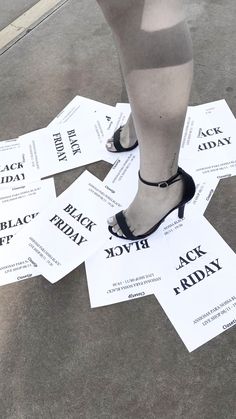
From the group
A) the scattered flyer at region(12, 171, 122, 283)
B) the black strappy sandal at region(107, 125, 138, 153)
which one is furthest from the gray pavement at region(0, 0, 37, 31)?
the scattered flyer at region(12, 171, 122, 283)

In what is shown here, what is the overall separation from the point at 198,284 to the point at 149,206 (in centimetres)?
20

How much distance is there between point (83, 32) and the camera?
154 cm

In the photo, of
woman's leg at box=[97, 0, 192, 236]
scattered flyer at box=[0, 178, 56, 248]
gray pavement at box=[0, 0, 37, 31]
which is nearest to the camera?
woman's leg at box=[97, 0, 192, 236]

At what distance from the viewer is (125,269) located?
91 cm

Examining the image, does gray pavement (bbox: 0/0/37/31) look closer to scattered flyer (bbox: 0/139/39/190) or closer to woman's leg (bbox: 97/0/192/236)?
scattered flyer (bbox: 0/139/39/190)

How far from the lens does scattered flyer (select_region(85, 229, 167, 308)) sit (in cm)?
88

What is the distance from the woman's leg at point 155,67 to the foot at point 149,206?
7 cm

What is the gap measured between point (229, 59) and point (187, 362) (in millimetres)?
1014

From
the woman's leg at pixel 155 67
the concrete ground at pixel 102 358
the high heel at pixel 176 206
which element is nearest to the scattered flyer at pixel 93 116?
the concrete ground at pixel 102 358

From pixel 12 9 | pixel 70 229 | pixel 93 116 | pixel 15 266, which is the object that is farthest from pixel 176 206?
pixel 12 9

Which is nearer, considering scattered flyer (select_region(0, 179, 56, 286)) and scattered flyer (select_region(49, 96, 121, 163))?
scattered flyer (select_region(0, 179, 56, 286))

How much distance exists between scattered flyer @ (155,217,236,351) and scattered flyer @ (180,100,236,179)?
0.18 metres

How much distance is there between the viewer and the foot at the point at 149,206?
848 millimetres

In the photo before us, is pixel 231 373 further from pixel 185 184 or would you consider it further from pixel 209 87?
pixel 209 87
